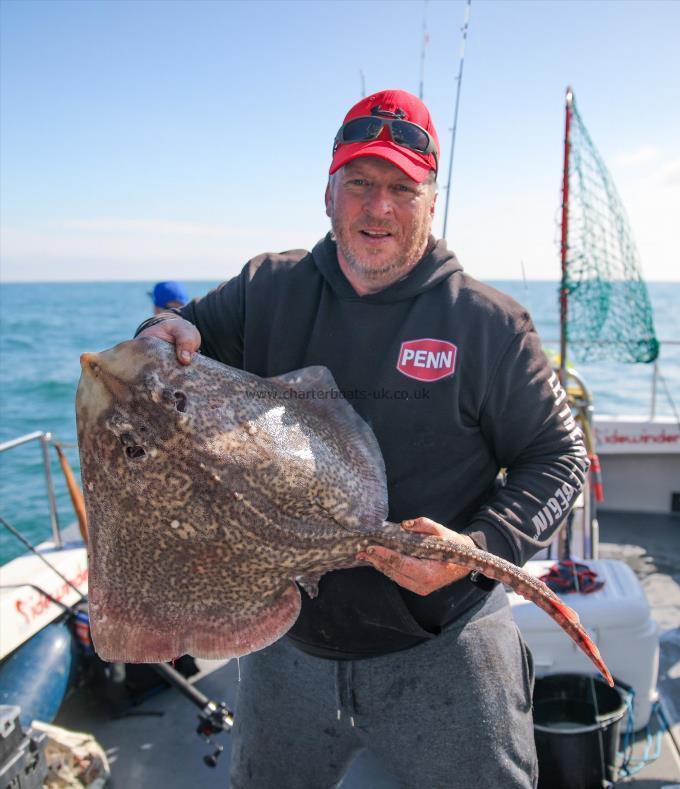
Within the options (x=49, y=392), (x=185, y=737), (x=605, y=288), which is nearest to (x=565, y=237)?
(x=605, y=288)

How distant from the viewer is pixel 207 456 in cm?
191

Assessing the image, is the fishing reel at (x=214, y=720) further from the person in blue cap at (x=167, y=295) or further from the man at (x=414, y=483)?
the person in blue cap at (x=167, y=295)

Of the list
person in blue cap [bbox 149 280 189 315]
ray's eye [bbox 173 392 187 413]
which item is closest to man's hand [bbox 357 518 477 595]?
ray's eye [bbox 173 392 187 413]

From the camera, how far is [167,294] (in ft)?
22.9

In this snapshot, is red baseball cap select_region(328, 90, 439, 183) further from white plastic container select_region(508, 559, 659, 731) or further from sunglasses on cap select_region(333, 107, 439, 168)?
white plastic container select_region(508, 559, 659, 731)

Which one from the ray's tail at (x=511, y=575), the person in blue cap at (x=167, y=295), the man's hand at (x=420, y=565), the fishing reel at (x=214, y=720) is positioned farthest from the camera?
the person in blue cap at (x=167, y=295)

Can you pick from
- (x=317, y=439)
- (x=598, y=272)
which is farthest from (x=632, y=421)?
(x=317, y=439)

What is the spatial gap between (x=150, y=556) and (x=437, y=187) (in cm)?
180

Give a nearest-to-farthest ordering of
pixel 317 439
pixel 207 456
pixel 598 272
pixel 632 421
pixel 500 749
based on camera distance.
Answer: pixel 207 456
pixel 317 439
pixel 500 749
pixel 598 272
pixel 632 421

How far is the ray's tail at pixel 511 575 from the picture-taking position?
183 centimetres

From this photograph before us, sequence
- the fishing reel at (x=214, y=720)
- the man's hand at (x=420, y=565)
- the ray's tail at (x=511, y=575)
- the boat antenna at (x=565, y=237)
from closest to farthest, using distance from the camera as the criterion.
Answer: the ray's tail at (x=511, y=575) → the man's hand at (x=420, y=565) → the fishing reel at (x=214, y=720) → the boat antenna at (x=565, y=237)

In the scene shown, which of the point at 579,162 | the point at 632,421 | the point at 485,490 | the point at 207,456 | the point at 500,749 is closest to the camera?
the point at 207,456

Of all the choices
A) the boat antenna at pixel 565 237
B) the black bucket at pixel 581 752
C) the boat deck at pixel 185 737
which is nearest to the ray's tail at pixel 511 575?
the black bucket at pixel 581 752

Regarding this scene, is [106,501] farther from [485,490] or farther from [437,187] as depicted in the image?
[437,187]
